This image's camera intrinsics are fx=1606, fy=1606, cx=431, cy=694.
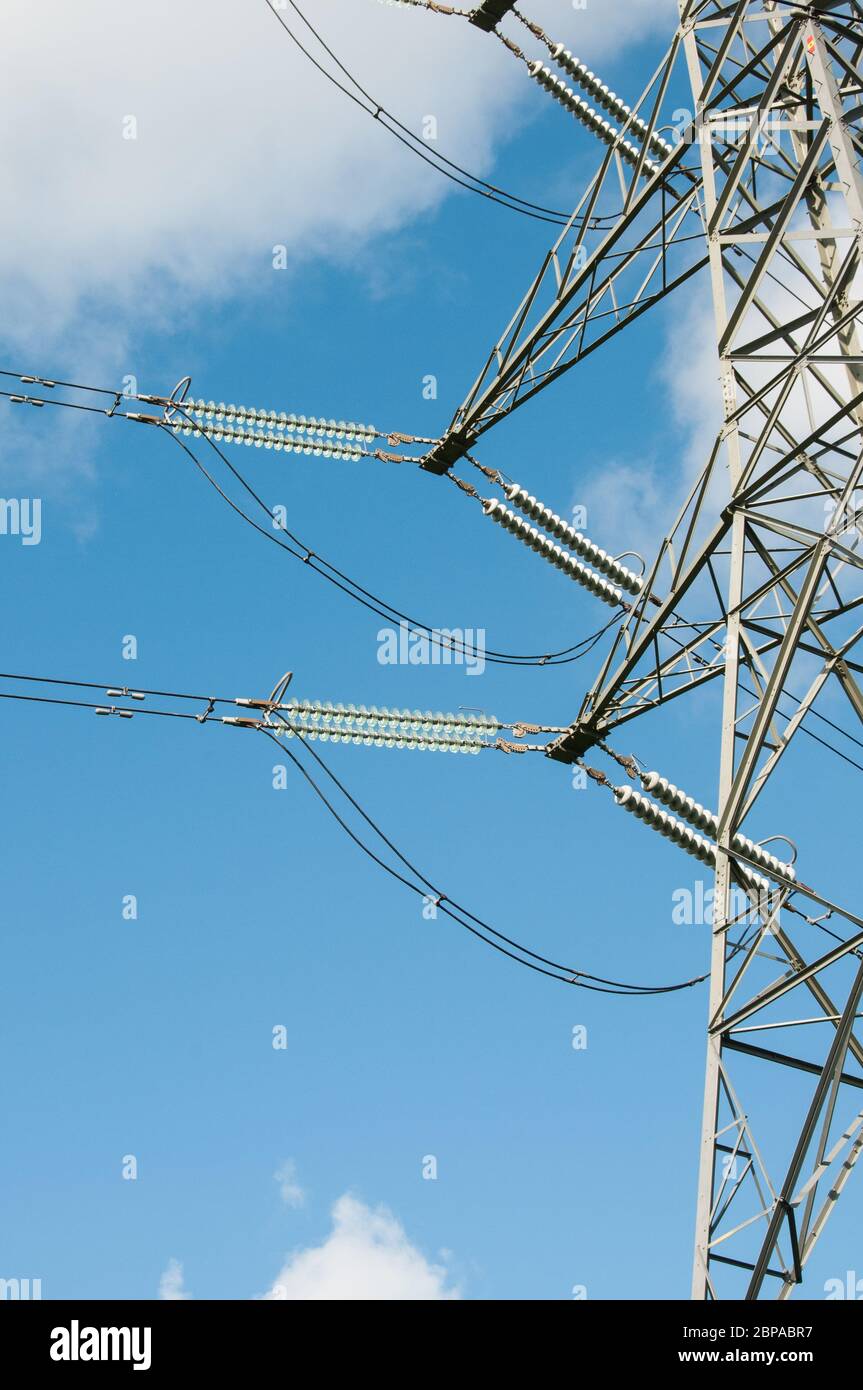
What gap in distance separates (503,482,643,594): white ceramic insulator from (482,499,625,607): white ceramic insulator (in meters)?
0.18

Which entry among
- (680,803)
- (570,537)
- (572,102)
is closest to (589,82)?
(572,102)

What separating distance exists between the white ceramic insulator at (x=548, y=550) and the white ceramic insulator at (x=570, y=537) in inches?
6.9

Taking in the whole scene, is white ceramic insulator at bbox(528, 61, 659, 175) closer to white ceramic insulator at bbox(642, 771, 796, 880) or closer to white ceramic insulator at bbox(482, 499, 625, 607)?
white ceramic insulator at bbox(482, 499, 625, 607)

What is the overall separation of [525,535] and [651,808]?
203 inches

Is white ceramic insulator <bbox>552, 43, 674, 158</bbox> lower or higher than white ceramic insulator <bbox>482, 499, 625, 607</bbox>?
higher

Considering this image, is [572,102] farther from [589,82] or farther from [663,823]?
[663,823]

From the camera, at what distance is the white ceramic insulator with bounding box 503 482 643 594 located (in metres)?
18.6

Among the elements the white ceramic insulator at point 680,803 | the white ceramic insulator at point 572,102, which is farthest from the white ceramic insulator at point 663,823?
the white ceramic insulator at point 572,102

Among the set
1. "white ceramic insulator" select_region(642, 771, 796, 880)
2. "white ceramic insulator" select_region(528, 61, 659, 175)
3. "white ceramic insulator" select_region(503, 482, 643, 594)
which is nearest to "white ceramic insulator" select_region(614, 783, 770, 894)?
"white ceramic insulator" select_region(642, 771, 796, 880)

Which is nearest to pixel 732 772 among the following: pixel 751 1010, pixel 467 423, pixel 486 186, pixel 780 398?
pixel 751 1010

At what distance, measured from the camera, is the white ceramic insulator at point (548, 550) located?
18547 mm

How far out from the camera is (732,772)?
1083 cm

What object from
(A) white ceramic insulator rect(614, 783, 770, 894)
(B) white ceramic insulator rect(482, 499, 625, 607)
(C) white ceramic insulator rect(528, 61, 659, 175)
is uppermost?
(C) white ceramic insulator rect(528, 61, 659, 175)
